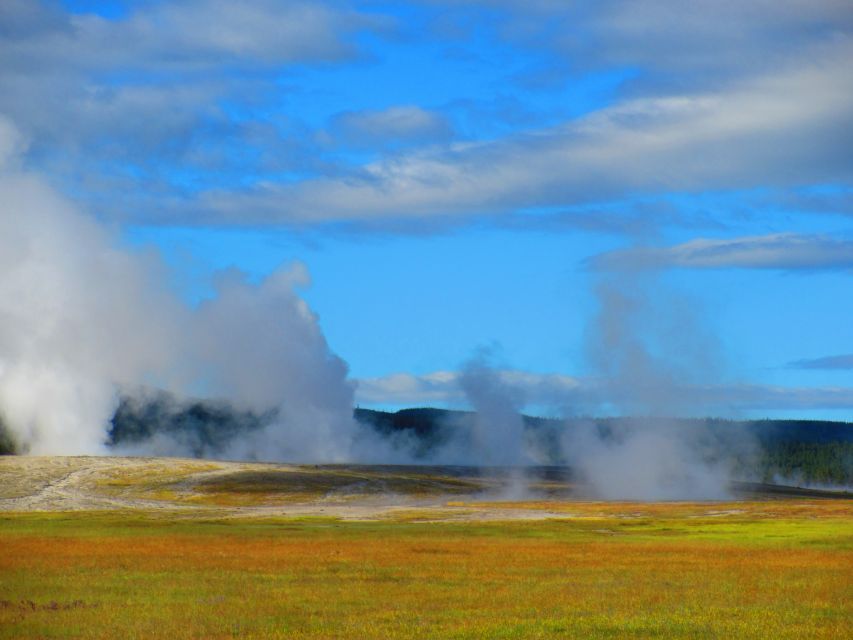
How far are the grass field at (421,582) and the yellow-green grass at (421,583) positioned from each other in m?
0.08

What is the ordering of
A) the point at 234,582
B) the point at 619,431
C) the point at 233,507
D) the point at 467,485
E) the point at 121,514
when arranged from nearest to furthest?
the point at 234,582, the point at 121,514, the point at 233,507, the point at 467,485, the point at 619,431

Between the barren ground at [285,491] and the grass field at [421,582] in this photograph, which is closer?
the grass field at [421,582]

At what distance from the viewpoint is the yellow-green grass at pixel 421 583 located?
27.8m

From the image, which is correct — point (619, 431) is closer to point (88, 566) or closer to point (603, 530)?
point (603, 530)

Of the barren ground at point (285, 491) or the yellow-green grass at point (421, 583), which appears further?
the barren ground at point (285, 491)

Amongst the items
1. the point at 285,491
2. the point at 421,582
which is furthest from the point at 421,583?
the point at 285,491

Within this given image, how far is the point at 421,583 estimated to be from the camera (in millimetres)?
36562

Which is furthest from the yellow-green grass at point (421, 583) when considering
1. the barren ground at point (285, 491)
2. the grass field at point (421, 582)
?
the barren ground at point (285, 491)

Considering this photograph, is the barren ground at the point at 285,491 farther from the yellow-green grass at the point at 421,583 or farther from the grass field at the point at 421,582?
the yellow-green grass at the point at 421,583

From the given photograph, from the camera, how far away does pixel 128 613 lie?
97.3 feet

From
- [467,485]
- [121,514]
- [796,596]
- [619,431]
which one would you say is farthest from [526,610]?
[619,431]

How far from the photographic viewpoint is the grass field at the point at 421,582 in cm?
2781

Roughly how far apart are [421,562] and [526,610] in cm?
1357

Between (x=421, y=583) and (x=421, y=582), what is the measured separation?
31cm
